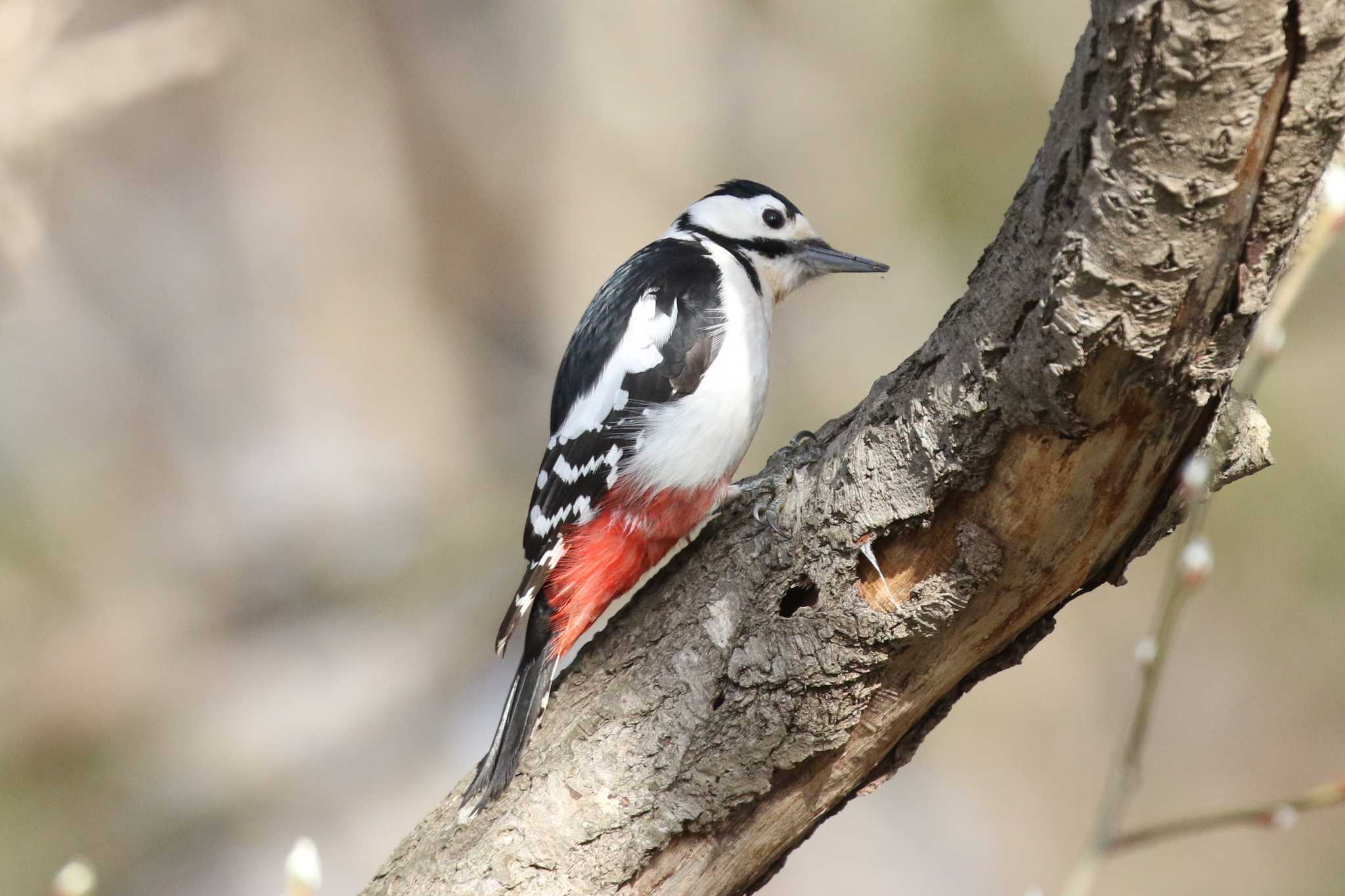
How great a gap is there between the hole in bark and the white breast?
30.7 inches

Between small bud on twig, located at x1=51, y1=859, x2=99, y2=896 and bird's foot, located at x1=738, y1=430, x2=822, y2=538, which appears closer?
small bud on twig, located at x1=51, y1=859, x2=99, y2=896

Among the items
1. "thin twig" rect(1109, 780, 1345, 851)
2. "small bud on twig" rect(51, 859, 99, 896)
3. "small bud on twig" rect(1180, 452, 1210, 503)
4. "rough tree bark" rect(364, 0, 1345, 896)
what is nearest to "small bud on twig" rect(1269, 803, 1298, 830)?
"thin twig" rect(1109, 780, 1345, 851)

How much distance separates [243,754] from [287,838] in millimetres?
465

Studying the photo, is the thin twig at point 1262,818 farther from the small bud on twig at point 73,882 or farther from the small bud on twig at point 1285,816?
the small bud on twig at point 73,882

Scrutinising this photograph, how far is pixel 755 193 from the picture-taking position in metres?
3.74

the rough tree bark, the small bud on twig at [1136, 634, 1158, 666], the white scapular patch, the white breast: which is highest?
the white scapular patch

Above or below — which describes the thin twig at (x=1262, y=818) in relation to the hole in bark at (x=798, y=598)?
below

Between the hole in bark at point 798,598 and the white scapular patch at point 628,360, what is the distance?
3.34 ft

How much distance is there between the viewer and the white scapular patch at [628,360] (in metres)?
3.05

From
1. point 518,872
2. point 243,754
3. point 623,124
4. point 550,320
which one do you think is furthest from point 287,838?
point 518,872

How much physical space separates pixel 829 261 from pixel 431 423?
3831 mm

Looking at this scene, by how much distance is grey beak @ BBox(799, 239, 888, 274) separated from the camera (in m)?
3.58

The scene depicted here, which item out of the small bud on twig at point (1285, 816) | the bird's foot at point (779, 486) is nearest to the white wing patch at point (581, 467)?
the bird's foot at point (779, 486)

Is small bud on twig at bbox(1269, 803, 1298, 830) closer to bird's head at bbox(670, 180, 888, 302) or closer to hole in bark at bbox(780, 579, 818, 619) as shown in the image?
hole in bark at bbox(780, 579, 818, 619)
